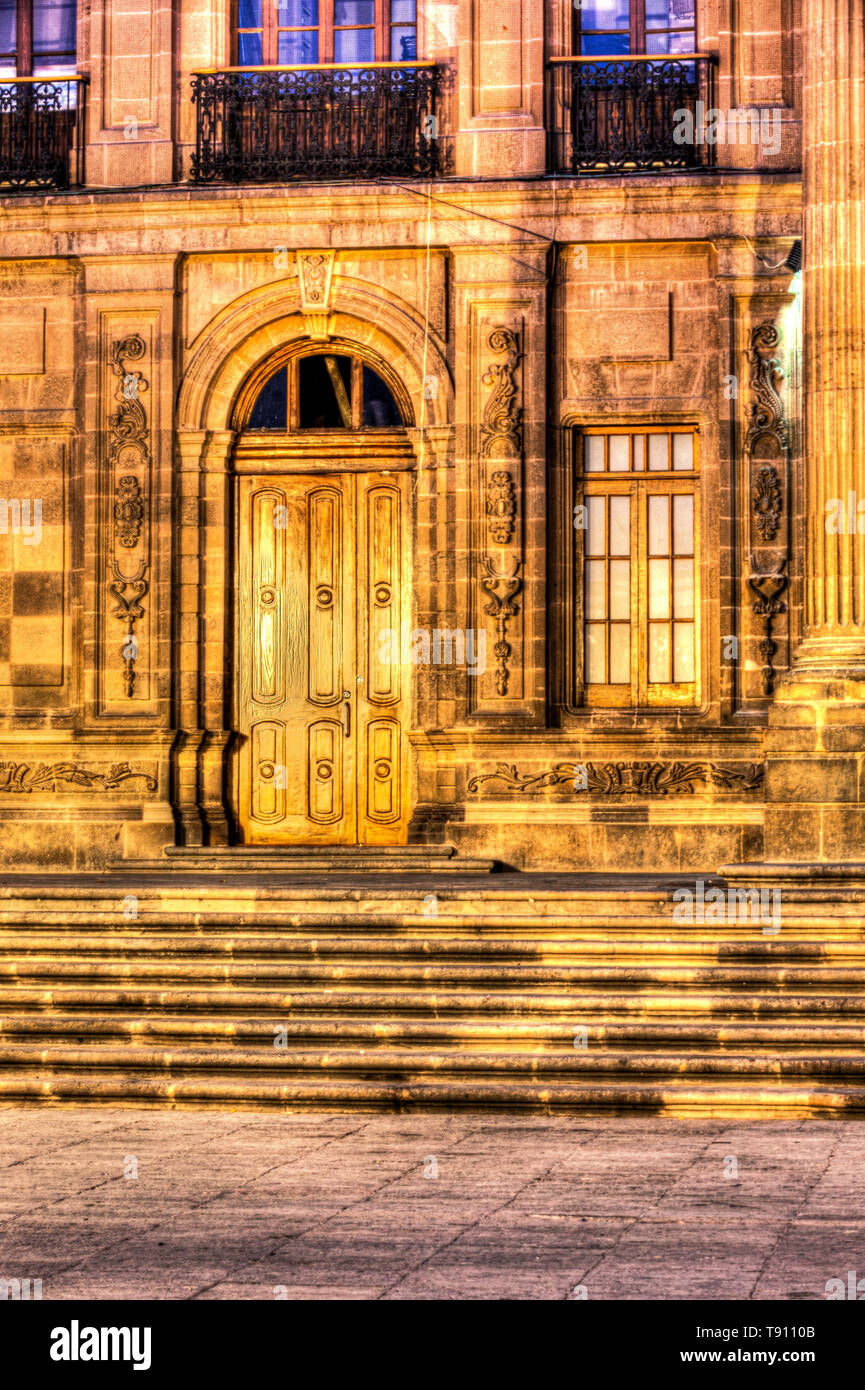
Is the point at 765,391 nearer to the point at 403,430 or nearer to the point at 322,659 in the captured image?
the point at 403,430

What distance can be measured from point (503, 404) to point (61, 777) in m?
4.97

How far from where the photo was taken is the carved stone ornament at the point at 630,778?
52.8 feet

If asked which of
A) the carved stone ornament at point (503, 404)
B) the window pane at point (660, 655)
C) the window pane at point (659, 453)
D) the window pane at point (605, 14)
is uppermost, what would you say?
the window pane at point (605, 14)

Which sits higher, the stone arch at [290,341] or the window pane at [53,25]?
the window pane at [53,25]

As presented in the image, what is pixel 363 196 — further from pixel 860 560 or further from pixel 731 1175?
pixel 731 1175

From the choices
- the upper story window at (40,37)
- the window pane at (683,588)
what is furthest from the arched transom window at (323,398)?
the upper story window at (40,37)

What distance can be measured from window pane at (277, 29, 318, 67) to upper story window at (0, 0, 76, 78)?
196 cm

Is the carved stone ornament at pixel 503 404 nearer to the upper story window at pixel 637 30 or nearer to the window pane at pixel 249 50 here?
the upper story window at pixel 637 30

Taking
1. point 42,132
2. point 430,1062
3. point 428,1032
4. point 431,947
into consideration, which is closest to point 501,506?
point 42,132

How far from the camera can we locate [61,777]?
1678 cm

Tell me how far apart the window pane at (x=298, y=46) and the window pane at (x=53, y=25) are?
1.94 m

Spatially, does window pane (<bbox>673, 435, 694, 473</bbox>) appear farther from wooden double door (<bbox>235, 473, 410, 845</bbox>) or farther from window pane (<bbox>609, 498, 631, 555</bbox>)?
wooden double door (<bbox>235, 473, 410, 845</bbox>)

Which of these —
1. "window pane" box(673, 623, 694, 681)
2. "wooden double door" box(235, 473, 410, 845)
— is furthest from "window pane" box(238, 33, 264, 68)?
"window pane" box(673, 623, 694, 681)
